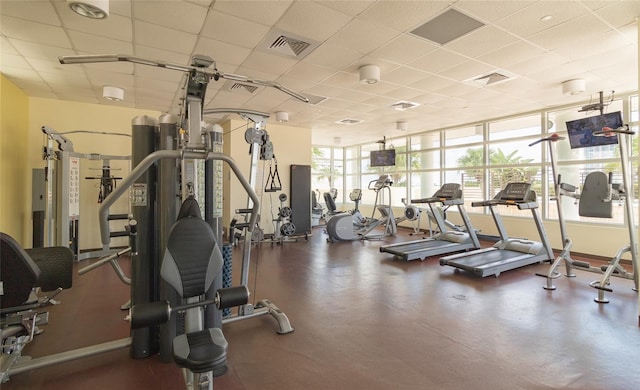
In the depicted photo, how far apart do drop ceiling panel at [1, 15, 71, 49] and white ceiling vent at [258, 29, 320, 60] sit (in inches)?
86.1

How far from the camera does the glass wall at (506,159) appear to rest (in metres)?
5.95

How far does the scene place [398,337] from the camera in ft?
9.26

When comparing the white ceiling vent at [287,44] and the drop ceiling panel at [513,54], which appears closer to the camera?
the white ceiling vent at [287,44]

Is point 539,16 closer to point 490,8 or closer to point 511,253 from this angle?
point 490,8

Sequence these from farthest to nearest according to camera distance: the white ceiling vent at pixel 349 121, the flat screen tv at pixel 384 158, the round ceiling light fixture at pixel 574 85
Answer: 1. the flat screen tv at pixel 384 158
2. the white ceiling vent at pixel 349 121
3. the round ceiling light fixture at pixel 574 85

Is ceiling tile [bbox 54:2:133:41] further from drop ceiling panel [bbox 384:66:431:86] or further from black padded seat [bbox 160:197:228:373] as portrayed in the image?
drop ceiling panel [bbox 384:66:431:86]

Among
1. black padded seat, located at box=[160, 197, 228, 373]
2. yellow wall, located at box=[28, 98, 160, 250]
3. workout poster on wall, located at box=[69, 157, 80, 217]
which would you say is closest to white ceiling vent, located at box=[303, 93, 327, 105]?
yellow wall, located at box=[28, 98, 160, 250]

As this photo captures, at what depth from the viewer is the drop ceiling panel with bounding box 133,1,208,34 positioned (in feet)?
9.67

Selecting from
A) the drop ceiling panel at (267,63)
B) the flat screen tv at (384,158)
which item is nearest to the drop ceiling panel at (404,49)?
the drop ceiling panel at (267,63)

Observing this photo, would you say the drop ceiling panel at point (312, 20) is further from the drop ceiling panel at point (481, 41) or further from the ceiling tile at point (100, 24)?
the ceiling tile at point (100, 24)

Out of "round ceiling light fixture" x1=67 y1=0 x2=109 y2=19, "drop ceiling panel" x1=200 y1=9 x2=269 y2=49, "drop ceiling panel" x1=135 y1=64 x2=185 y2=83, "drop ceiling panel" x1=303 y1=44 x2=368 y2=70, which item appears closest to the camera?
"round ceiling light fixture" x1=67 y1=0 x2=109 y2=19

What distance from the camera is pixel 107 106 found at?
20.9ft

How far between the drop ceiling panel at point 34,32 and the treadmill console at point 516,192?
21.0 ft

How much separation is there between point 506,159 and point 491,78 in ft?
10.9
